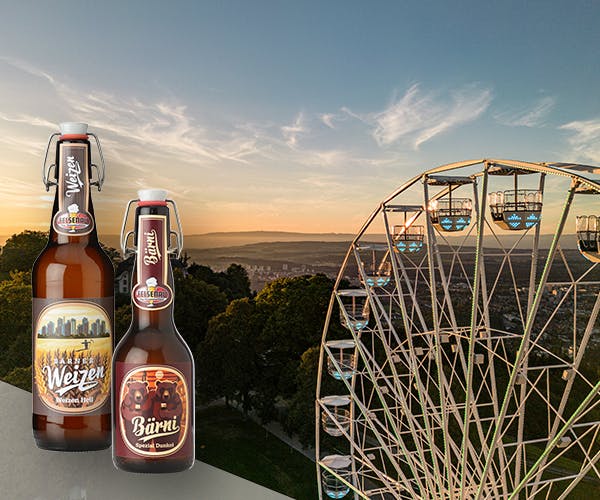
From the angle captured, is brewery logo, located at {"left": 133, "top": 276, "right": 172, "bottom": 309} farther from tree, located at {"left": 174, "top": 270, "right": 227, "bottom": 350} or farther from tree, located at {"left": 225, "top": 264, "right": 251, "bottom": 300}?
tree, located at {"left": 225, "top": 264, "right": 251, "bottom": 300}

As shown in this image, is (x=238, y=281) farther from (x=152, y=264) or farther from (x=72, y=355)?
(x=152, y=264)

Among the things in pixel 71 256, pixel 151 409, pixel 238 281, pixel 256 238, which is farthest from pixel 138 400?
pixel 238 281

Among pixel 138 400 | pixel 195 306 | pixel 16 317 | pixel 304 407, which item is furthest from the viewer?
pixel 195 306

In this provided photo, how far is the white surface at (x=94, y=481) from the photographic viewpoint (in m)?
2.31

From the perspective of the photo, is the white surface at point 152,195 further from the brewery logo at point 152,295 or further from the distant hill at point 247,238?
the distant hill at point 247,238

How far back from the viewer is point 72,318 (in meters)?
2.55

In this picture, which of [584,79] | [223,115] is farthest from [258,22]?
[584,79]

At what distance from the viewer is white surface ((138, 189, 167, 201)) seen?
2445mm

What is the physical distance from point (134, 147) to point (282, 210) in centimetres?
682

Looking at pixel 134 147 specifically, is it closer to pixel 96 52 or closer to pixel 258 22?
pixel 96 52

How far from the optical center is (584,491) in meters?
23.0

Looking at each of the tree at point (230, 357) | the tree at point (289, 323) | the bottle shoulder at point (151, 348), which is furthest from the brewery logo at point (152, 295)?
the tree at point (289, 323)

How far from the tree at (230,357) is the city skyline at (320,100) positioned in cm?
423

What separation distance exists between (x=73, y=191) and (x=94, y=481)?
101 cm
